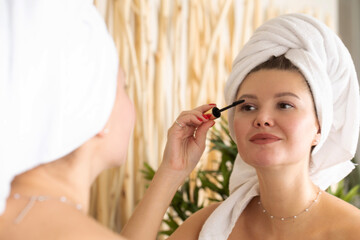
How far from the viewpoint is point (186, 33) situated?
10.7 feet

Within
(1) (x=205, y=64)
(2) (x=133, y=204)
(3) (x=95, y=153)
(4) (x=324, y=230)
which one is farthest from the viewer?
(1) (x=205, y=64)

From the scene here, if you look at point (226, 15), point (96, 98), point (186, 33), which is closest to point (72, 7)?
point (96, 98)

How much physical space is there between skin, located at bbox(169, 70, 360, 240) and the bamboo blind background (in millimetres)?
1520

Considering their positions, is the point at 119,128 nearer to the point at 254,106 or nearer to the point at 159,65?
the point at 254,106

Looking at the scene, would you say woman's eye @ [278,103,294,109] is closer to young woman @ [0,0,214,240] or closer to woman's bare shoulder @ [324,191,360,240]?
woman's bare shoulder @ [324,191,360,240]

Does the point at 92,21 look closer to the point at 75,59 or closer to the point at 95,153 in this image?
the point at 75,59

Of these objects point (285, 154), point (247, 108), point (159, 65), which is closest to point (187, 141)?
point (247, 108)

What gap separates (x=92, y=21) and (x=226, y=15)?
2657mm

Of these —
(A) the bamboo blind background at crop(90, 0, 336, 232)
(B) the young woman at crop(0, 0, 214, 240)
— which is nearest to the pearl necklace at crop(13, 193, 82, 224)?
(B) the young woman at crop(0, 0, 214, 240)

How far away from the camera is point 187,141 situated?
159 centimetres

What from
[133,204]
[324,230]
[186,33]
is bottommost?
[133,204]

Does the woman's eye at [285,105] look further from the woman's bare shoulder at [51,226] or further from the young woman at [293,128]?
the woman's bare shoulder at [51,226]

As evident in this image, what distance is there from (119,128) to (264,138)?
63cm

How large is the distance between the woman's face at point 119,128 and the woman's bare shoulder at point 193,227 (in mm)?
711
